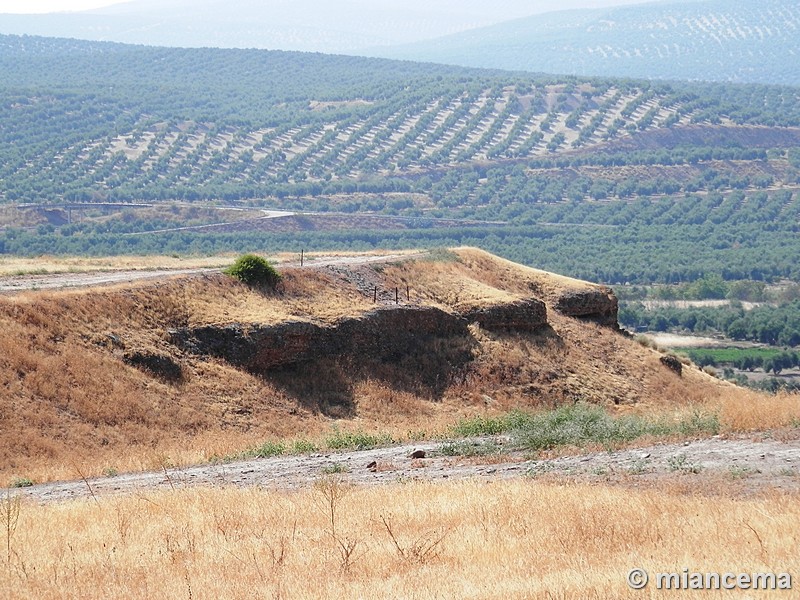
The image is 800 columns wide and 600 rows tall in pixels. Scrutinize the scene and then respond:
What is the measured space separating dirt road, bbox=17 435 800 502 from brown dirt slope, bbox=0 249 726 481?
7.07ft

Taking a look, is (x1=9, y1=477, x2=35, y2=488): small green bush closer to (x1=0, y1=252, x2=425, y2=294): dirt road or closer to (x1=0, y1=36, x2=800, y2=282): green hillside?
(x1=0, y1=252, x2=425, y2=294): dirt road

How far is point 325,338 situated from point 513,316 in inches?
272

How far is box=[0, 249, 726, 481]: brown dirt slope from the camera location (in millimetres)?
24469

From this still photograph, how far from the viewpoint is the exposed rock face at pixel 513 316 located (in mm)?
35375

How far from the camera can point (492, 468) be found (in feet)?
60.9

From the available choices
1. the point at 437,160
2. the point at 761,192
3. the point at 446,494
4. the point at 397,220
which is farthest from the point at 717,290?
the point at 446,494

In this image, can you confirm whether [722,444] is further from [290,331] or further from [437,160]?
[437,160]

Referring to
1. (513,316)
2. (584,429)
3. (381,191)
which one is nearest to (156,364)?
(584,429)

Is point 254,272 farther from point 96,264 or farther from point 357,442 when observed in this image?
point 357,442

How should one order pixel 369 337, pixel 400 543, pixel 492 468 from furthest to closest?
1. pixel 369 337
2. pixel 492 468
3. pixel 400 543

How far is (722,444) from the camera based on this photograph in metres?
18.8

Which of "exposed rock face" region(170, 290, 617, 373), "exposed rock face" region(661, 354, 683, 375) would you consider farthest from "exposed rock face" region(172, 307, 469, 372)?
"exposed rock face" region(661, 354, 683, 375)

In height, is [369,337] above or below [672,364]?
above

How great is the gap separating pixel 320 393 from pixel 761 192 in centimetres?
15810
